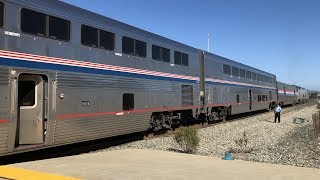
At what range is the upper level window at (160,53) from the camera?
16.1 meters

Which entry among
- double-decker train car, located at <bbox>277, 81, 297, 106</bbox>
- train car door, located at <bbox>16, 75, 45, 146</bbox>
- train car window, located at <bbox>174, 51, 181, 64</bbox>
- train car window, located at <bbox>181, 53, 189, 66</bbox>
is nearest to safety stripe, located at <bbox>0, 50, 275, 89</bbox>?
train car door, located at <bbox>16, 75, 45, 146</bbox>

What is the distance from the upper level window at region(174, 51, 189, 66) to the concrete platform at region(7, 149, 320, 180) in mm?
8513

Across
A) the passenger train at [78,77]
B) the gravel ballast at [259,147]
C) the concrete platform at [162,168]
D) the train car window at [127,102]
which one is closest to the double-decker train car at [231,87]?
the passenger train at [78,77]

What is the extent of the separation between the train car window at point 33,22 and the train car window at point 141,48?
15.9ft

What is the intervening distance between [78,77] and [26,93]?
1.72 meters

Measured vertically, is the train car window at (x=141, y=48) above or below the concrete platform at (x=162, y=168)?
above

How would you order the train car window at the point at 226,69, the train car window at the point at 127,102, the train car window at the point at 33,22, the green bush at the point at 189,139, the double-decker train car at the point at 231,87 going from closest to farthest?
the train car window at the point at 33,22
the green bush at the point at 189,139
the train car window at the point at 127,102
the double-decker train car at the point at 231,87
the train car window at the point at 226,69

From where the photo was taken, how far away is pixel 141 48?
15109 millimetres

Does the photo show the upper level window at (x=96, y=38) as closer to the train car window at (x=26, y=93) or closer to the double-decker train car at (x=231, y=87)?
the train car window at (x=26, y=93)

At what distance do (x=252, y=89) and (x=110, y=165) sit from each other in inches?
1049

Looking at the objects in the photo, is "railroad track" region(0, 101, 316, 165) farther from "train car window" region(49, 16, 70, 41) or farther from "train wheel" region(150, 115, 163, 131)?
"train car window" region(49, 16, 70, 41)

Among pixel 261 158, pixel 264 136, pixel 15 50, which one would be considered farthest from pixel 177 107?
pixel 15 50

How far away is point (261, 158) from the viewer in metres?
11.7

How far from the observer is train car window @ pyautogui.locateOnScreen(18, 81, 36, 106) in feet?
32.9
